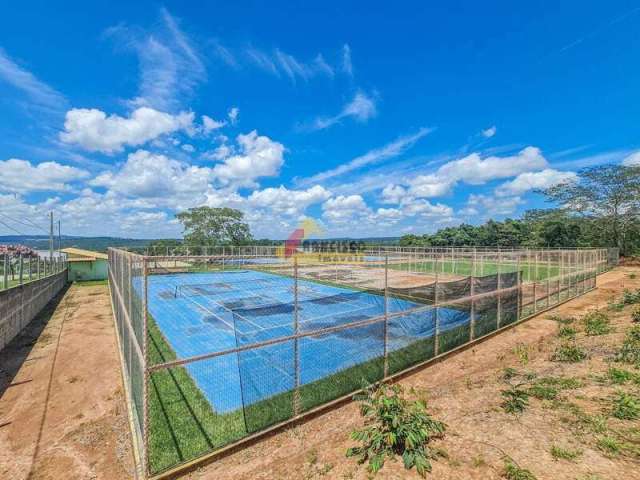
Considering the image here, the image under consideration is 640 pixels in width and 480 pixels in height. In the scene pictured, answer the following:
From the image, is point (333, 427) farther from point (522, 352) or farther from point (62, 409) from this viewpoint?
point (522, 352)

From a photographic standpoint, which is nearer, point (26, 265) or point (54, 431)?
point (54, 431)

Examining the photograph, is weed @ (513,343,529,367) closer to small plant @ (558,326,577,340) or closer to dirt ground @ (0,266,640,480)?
dirt ground @ (0,266,640,480)

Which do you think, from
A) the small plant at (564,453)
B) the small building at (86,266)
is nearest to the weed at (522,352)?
the small plant at (564,453)

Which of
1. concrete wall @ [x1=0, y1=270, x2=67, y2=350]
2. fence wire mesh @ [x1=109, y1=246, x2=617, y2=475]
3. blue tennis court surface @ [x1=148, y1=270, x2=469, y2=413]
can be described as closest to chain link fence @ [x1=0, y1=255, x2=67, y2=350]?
concrete wall @ [x1=0, y1=270, x2=67, y2=350]

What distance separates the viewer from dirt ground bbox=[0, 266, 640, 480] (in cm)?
348

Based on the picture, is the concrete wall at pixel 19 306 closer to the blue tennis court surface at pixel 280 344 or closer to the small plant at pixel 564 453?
the blue tennis court surface at pixel 280 344

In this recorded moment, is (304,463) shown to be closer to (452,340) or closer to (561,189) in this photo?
(452,340)

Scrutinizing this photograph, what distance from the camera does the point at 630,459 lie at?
130 inches

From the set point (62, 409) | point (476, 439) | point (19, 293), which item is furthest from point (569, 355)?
point (19, 293)

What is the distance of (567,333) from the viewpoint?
901 cm

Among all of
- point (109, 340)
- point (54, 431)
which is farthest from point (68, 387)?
point (109, 340)

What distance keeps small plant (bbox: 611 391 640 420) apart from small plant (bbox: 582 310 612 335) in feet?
16.7

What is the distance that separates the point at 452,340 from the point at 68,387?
896 centimetres

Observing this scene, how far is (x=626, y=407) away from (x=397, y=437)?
11.1ft
